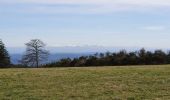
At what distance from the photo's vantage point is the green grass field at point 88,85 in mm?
14398

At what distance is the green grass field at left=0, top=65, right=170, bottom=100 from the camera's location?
1440 centimetres

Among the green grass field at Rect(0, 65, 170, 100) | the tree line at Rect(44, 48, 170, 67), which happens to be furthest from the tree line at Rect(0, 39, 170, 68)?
the green grass field at Rect(0, 65, 170, 100)

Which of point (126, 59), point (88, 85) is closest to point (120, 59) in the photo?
point (126, 59)

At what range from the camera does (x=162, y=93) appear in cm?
1476

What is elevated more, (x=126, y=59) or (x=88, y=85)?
(x=126, y=59)

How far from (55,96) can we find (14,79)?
14.9 ft

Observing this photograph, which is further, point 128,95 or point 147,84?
point 147,84

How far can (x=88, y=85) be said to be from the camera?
16.6 metres

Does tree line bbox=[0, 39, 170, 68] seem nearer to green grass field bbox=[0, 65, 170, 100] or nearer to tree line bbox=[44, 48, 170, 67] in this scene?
tree line bbox=[44, 48, 170, 67]

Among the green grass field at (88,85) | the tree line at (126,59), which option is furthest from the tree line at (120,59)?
the green grass field at (88,85)

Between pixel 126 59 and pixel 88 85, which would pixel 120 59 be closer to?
pixel 126 59

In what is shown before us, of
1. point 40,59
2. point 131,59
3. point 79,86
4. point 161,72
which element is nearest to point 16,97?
point 79,86

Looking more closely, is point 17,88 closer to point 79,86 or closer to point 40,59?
point 79,86

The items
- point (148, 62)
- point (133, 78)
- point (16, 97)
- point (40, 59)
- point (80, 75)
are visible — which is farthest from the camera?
point (40, 59)
